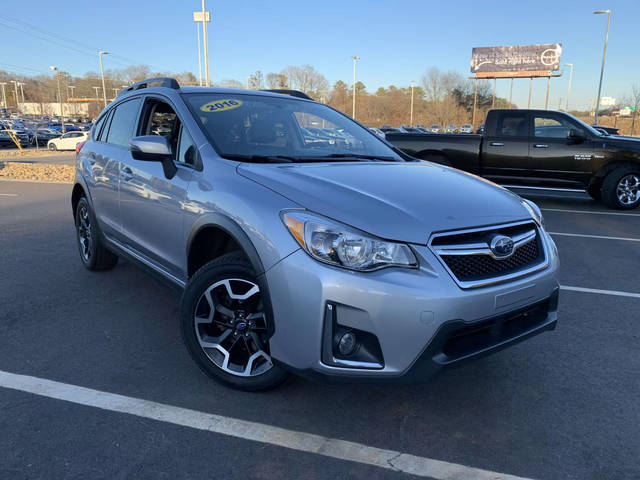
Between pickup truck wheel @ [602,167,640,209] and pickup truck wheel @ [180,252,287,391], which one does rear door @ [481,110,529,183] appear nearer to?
pickup truck wheel @ [602,167,640,209]

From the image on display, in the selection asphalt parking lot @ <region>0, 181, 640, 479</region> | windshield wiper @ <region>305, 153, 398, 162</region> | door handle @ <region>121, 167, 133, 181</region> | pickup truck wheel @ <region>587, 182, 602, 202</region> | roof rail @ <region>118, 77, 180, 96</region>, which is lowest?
asphalt parking lot @ <region>0, 181, 640, 479</region>

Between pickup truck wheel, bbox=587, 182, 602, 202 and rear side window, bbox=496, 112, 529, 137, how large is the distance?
171 cm

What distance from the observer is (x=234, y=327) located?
9.05 ft

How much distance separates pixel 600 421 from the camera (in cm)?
260

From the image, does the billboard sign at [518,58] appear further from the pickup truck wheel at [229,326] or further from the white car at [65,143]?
the pickup truck wheel at [229,326]

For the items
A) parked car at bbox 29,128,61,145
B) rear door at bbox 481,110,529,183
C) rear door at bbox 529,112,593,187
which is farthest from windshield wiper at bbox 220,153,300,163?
parked car at bbox 29,128,61,145

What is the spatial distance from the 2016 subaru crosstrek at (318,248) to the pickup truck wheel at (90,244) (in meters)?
1.09

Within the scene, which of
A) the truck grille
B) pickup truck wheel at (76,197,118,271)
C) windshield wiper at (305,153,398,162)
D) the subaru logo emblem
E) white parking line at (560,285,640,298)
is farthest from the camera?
pickup truck wheel at (76,197,118,271)

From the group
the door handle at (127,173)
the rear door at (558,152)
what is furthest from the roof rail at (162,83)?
the rear door at (558,152)

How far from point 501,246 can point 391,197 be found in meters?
0.59

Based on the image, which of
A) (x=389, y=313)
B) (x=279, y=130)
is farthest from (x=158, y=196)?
(x=389, y=313)

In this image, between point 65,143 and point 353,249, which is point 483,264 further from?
point 65,143

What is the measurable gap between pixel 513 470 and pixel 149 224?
2714 millimetres

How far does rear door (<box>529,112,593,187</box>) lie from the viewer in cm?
983
